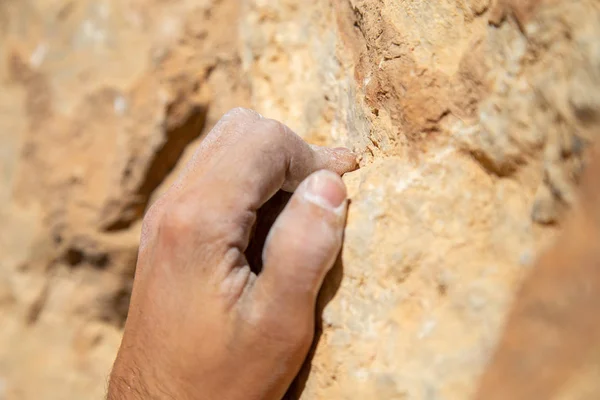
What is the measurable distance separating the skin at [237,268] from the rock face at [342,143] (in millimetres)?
59

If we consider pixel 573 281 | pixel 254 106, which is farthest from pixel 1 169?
pixel 573 281

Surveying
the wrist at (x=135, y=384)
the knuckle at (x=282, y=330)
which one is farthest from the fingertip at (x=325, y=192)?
the wrist at (x=135, y=384)

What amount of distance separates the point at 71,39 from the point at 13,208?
1.86 ft

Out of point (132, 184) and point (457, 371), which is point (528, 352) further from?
point (132, 184)

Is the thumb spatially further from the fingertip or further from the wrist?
the wrist

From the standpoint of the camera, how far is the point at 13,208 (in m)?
1.76

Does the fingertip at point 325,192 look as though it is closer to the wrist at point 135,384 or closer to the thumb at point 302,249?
the thumb at point 302,249

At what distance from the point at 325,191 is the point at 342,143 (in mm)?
285

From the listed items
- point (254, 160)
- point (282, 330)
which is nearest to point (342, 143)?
point (254, 160)

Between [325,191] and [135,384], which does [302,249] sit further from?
[135,384]

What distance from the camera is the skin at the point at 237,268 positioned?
800 millimetres

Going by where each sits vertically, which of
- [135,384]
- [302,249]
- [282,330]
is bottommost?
[135,384]

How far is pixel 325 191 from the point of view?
819 mm

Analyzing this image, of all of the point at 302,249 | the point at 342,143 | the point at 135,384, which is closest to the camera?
the point at 302,249
